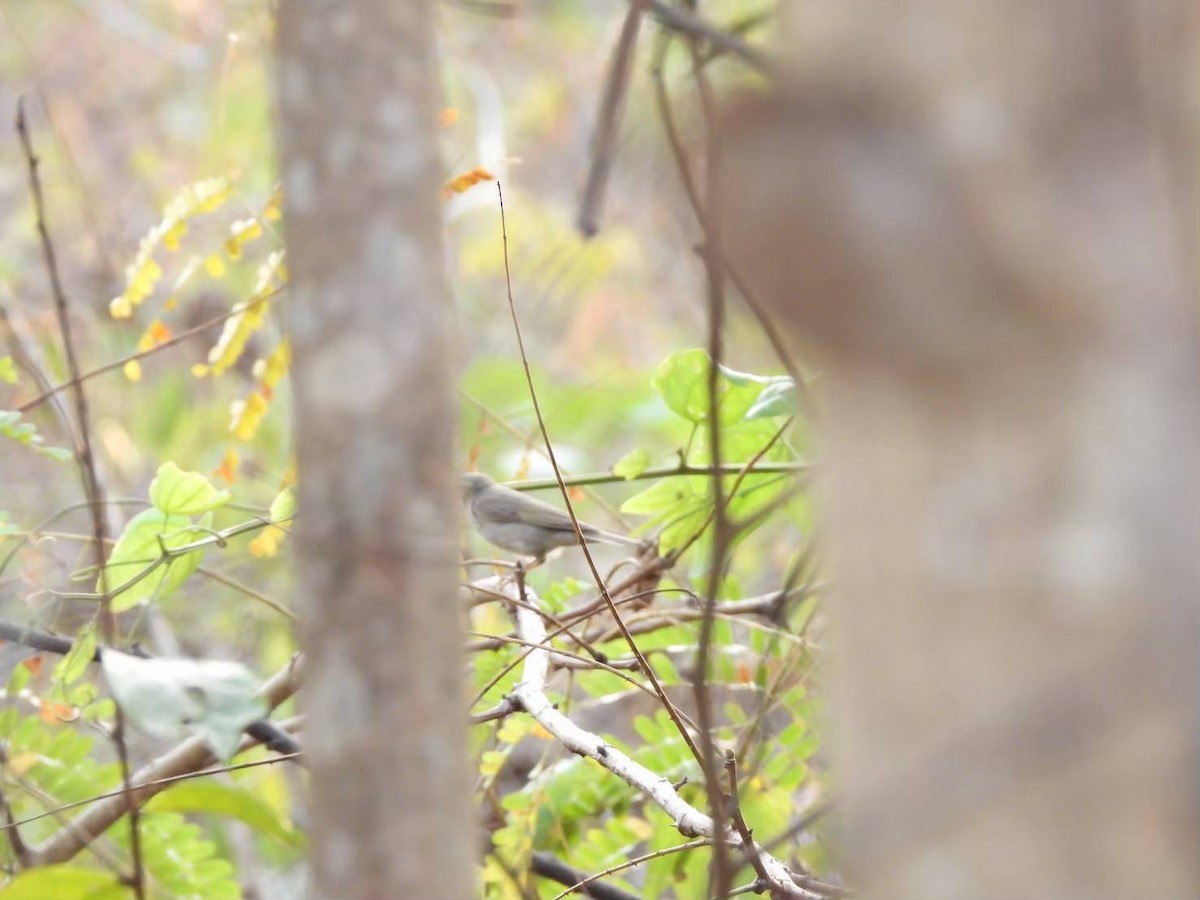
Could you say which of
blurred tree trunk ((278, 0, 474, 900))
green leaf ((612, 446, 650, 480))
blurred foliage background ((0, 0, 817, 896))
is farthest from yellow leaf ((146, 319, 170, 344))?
blurred tree trunk ((278, 0, 474, 900))

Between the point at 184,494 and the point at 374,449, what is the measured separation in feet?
3.96

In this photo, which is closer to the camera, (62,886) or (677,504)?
(62,886)

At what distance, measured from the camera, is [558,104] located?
8.22 m

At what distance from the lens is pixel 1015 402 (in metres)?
0.69

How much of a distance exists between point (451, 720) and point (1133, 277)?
0.48 m

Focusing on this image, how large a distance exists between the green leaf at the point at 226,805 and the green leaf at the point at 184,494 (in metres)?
0.41

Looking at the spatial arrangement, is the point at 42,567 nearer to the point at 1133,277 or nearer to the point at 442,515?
the point at 442,515

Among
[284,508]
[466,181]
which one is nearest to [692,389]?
[466,181]

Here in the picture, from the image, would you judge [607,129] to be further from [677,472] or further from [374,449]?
[677,472]

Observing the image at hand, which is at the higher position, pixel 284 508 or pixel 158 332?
pixel 158 332

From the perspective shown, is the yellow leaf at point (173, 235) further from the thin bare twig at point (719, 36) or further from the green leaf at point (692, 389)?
the thin bare twig at point (719, 36)

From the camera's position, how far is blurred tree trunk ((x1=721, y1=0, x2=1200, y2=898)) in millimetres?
666

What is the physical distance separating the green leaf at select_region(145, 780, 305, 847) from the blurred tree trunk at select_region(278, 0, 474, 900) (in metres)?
0.79

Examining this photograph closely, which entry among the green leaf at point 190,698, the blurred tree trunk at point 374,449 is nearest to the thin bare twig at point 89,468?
the green leaf at point 190,698
